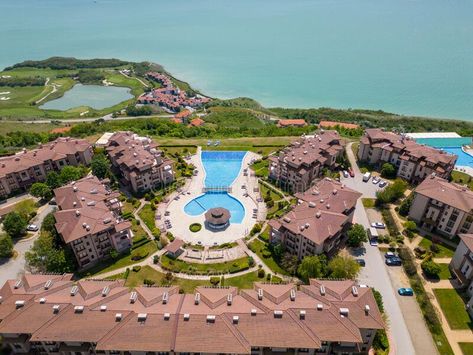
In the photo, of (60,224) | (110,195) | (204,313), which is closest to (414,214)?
(204,313)

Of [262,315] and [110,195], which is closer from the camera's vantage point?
[262,315]

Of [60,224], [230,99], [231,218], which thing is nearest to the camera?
[60,224]

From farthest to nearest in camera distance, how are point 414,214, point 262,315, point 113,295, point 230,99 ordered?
point 230,99, point 414,214, point 113,295, point 262,315

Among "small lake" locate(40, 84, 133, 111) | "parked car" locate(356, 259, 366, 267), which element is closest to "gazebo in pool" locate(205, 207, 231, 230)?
"parked car" locate(356, 259, 366, 267)

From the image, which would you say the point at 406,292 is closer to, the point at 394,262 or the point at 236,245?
the point at 394,262

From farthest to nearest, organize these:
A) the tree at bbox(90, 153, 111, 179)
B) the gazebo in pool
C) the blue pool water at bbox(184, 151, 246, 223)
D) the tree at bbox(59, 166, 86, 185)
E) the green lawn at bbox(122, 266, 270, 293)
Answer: the tree at bbox(90, 153, 111, 179) → the tree at bbox(59, 166, 86, 185) → the blue pool water at bbox(184, 151, 246, 223) → the gazebo in pool → the green lawn at bbox(122, 266, 270, 293)

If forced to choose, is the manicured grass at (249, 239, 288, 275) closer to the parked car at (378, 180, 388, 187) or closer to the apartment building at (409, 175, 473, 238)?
the apartment building at (409, 175, 473, 238)

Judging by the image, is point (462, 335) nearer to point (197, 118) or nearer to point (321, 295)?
point (321, 295)
